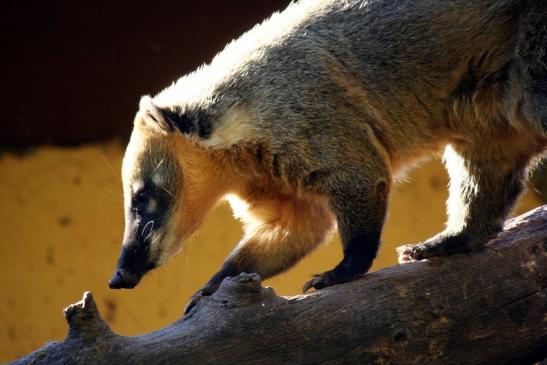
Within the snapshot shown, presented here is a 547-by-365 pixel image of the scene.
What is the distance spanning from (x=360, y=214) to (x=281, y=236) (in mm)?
816

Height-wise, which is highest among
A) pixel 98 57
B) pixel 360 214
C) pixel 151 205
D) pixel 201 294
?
pixel 98 57

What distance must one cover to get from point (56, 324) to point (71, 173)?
5.36ft

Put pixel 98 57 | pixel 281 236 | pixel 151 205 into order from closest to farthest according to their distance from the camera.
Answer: pixel 151 205 < pixel 281 236 < pixel 98 57

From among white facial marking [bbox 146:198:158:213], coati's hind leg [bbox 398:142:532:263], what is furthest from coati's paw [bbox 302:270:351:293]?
white facial marking [bbox 146:198:158:213]

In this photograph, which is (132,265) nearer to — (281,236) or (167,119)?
(167,119)

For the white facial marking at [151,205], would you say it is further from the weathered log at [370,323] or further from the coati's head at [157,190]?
the weathered log at [370,323]

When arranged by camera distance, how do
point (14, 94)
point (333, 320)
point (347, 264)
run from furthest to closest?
point (14, 94) < point (347, 264) < point (333, 320)

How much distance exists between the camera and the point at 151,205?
20.3ft

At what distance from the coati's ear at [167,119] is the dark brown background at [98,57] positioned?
4.32m

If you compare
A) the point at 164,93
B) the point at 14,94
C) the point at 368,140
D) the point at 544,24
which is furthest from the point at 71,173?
the point at 544,24

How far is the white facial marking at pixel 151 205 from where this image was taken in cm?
617

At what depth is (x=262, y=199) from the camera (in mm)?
6523

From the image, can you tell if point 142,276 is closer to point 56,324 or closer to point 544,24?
point 544,24

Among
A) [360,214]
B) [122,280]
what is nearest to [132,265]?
[122,280]
